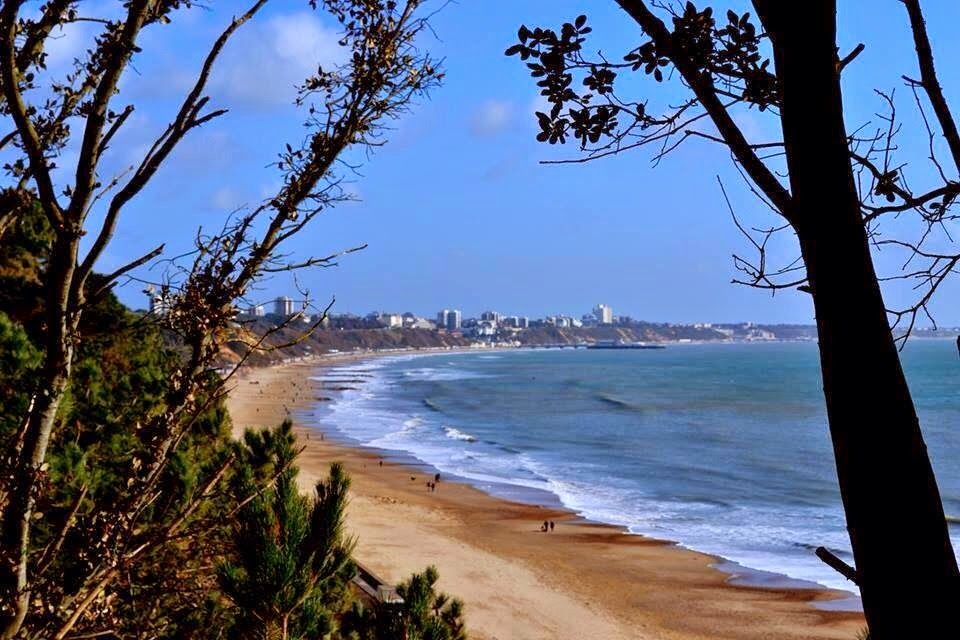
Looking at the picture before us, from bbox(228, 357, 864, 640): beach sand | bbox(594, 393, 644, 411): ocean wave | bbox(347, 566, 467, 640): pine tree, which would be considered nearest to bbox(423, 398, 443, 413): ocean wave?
bbox(594, 393, 644, 411): ocean wave

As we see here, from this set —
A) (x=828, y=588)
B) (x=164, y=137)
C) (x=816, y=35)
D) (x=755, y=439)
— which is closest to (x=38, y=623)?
(x=164, y=137)

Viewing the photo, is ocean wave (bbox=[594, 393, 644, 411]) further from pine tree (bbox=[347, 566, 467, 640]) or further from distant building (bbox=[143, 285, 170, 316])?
distant building (bbox=[143, 285, 170, 316])

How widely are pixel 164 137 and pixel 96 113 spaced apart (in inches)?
6.8

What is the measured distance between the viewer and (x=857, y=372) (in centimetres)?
170

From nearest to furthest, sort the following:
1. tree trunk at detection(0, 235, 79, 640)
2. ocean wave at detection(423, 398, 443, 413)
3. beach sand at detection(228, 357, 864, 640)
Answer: tree trunk at detection(0, 235, 79, 640) → beach sand at detection(228, 357, 864, 640) → ocean wave at detection(423, 398, 443, 413)

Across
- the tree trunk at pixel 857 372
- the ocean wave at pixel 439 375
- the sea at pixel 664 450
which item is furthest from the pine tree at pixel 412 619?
the ocean wave at pixel 439 375

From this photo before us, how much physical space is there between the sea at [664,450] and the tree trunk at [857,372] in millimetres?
20989

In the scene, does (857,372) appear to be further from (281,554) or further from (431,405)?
(431,405)

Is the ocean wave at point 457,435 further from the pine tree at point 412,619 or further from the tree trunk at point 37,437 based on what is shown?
the tree trunk at point 37,437

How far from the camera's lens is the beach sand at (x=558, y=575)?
Answer: 1919 cm

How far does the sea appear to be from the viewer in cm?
2692

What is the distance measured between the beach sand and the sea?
4.15 feet

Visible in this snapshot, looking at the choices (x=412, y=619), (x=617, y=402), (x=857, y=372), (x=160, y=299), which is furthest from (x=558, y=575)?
(x=617, y=402)

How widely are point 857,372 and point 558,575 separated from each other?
22271 mm
